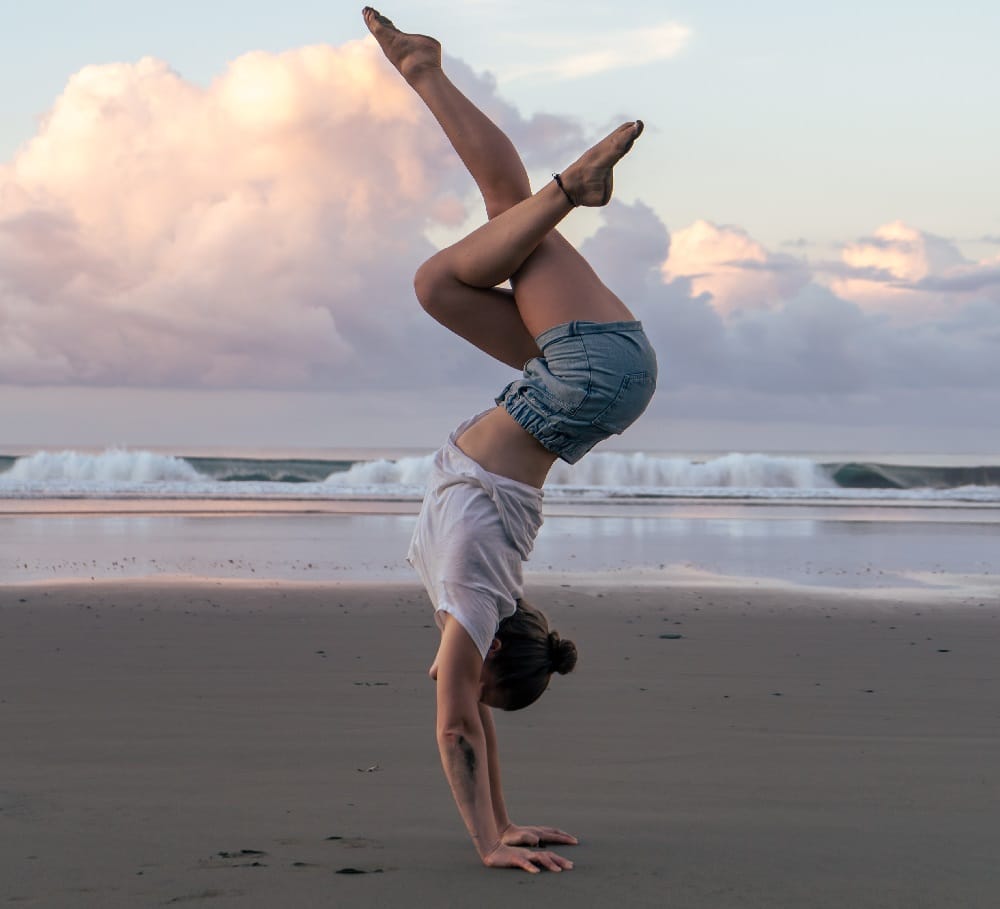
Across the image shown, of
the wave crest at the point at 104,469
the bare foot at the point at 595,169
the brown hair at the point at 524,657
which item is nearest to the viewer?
the bare foot at the point at 595,169

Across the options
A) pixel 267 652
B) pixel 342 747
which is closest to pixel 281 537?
pixel 267 652

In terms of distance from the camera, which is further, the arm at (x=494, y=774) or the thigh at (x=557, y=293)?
the arm at (x=494, y=774)

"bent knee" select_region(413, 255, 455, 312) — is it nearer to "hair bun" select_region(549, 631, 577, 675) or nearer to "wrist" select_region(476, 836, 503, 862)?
"hair bun" select_region(549, 631, 577, 675)

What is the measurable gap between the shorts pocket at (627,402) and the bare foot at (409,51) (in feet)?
3.24

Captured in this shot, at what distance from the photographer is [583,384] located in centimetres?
301

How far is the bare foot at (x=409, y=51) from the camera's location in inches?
125

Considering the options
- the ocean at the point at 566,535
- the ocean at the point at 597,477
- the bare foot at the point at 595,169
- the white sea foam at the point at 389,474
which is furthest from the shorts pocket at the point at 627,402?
the white sea foam at the point at 389,474

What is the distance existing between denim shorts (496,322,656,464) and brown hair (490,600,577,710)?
0.49m

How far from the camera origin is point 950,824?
3.64m

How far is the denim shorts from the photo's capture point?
2998 mm

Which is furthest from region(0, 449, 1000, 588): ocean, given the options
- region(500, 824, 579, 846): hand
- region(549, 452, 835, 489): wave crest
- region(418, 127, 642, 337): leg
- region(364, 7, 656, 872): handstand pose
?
region(418, 127, 642, 337): leg

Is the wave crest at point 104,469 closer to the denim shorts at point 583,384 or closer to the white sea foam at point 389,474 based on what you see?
the white sea foam at point 389,474

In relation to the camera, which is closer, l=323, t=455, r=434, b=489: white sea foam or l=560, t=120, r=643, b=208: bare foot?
l=560, t=120, r=643, b=208: bare foot

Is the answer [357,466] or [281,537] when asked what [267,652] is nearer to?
[281,537]
